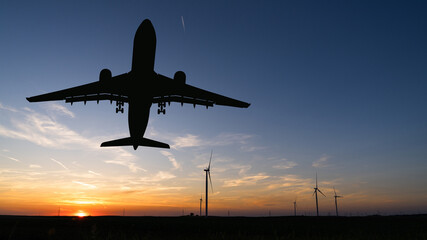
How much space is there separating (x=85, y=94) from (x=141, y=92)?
550 inches

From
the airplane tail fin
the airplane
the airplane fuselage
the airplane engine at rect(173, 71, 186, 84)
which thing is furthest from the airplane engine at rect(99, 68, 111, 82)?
the airplane tail fin

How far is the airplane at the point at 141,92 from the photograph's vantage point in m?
50.0

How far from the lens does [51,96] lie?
58.6 m

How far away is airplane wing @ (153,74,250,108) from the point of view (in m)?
56.4

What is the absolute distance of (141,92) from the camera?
2045 inches

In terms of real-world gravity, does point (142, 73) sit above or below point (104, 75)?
below

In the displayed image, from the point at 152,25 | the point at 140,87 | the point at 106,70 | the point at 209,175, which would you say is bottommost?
the point at 209,175

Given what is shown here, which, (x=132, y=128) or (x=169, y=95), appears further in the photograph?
(x=169, y=95)
